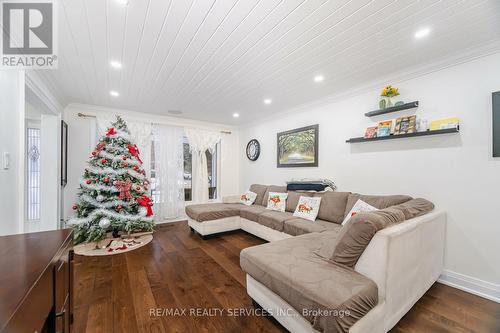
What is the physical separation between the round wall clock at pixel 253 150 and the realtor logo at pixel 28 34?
3717 mm

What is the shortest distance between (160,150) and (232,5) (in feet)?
12.2

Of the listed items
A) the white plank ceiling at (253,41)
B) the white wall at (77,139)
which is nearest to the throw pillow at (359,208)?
the white plank ceiling at (253,41)

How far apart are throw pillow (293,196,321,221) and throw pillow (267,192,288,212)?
1.23 feet

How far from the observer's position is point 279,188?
394 centimetres

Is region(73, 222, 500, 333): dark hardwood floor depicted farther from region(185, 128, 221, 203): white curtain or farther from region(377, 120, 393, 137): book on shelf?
region(185, 128, 221, 203): white curtain

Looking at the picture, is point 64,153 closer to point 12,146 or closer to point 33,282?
point 12,146

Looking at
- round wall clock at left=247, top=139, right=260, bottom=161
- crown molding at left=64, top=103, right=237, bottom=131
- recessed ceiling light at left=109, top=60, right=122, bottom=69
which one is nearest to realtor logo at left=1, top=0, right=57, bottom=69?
recessed ceiling light at left=109, top=60, right=122, bottom=69

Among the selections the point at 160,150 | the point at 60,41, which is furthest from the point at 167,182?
the point at 60,41

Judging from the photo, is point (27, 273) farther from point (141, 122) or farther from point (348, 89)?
point (141, 122)

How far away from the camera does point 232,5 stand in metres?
1.49

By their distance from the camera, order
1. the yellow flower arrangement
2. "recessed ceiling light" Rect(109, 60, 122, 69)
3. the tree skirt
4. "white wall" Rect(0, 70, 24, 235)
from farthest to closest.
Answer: the tree skirt, the yellow flower arrangement, "recessed ceiling light" Rect(109, 60, 122, 69), "white wall" Rect(0, 70, 24, 235)

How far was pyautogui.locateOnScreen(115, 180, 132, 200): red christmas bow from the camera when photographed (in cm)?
337

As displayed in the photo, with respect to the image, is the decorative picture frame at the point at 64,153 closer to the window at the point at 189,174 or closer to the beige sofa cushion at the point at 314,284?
the window at the point at 189,174

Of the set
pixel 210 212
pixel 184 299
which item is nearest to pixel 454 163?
pixel 184 299
